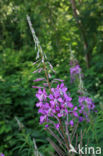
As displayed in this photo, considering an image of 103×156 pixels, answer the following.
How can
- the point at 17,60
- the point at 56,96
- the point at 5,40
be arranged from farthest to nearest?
1. the point at 5,40
2. the point at 17,60
3. the point at 56,96

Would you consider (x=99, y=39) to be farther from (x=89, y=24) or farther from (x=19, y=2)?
(x=19, y=2)

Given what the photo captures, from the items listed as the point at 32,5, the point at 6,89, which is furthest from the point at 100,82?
the point at 32,5

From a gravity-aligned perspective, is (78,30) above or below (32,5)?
below

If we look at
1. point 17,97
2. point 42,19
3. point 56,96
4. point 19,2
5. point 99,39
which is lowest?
point 17,97

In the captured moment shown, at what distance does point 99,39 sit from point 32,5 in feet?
6.72

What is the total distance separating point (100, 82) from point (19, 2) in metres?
1.84

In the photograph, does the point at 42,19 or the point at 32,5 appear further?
the point at 32,5

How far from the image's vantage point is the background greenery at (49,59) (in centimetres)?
217

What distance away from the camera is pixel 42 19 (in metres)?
3.30

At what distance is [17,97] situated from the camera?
4016 millimetres

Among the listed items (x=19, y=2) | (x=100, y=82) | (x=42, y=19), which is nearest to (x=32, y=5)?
(x=19, y=2)

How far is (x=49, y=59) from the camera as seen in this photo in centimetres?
183

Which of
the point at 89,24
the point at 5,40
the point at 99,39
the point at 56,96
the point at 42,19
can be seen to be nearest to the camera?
the point at 56,96

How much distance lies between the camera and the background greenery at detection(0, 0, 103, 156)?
217 centimetres
